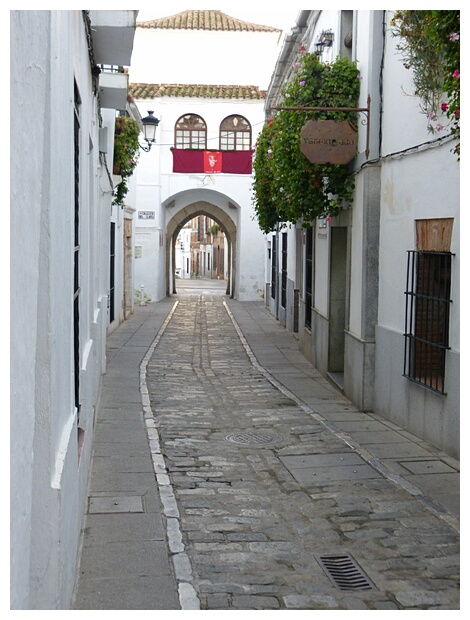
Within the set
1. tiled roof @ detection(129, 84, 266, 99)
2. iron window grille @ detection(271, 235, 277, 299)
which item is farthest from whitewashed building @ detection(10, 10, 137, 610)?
tiled roof @ detection(129, 84, 266, 99)

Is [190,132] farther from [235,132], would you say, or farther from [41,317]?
[41,317]

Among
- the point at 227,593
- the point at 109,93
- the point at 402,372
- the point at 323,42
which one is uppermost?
the point at 323,42

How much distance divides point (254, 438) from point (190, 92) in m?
21.9

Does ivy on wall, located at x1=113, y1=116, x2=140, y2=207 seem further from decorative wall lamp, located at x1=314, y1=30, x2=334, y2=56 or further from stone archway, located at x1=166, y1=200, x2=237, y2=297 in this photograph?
stone archway, located at x1=166, y1=200, x2=237, y2=297

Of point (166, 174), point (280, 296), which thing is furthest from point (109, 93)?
point (166, 174)

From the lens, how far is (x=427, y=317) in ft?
27.1

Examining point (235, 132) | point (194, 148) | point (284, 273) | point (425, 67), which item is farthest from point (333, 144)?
point (194, 148)

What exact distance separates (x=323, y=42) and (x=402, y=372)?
6.69m

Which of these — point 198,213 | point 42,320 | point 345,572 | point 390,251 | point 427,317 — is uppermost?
point 198,213

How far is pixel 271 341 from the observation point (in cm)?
1741

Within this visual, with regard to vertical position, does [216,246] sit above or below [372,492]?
above

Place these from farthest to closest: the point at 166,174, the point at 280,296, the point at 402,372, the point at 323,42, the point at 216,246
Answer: the point at 216,246, the point at 166,174, the point at 280,296, the point at 323,42, the point at 402,372

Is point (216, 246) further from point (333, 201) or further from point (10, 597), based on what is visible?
point (10, 597)

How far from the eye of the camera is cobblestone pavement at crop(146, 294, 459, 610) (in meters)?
4.67
